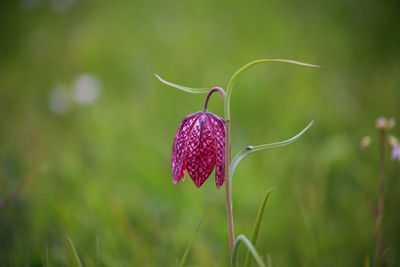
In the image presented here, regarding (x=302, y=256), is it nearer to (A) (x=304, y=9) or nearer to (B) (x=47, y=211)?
(B) (x=47, y=211)

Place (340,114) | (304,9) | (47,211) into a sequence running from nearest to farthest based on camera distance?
1. (47,211)
2. (340,114)
3. (304,9)

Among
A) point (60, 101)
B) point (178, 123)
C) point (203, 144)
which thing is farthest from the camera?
point (60, 101)

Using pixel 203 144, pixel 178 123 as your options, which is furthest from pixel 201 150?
pixel 178 123

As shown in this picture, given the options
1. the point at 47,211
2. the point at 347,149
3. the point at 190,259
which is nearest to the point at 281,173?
the point at 347,149

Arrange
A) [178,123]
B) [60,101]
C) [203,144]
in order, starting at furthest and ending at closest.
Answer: [60,101] < [178,123] < [203,144]

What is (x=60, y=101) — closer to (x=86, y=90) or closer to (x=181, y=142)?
(x=86, y=90)

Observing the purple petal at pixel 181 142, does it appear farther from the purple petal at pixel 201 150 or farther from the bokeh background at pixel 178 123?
the bokeh background at pixel 178 123

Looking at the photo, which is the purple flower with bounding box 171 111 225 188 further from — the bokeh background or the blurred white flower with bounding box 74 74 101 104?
the blurred white flower with bounding box 74 74 101 104
